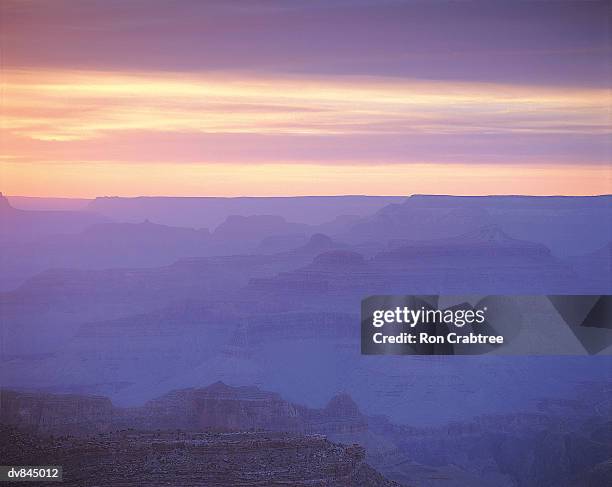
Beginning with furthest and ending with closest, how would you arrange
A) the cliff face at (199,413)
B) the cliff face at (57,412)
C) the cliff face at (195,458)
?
the cliff face at (199,413), the cliff face at (57,412), the cliff face at (195,458)

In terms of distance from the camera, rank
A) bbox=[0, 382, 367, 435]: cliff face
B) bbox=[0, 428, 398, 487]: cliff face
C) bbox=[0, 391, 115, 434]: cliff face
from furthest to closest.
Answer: bbox=[0, 382, 367, 435]: cliff face < bbox=[0, 391, 115, 434]: cliff face < bbox=[0, 428, 398, 487]: cliff face

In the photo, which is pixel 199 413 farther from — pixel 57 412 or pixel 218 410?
pixel 57 412

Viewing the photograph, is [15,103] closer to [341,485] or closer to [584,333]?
[341,485]

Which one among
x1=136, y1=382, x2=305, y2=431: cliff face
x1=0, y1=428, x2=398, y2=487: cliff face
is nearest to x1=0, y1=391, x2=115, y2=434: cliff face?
x1=0, y1=428, x2=398, y2=487: cliff face

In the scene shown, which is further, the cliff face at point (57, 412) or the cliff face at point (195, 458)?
the cliff face at point (57, 412)

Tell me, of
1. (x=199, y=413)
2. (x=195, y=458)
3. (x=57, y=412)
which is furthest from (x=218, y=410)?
(x=57, y=412)

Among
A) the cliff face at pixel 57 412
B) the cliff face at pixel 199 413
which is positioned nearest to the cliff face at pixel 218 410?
the cliff face at pixel 199 413

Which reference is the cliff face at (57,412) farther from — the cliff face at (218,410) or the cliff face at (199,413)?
the cliff face at (218,410)

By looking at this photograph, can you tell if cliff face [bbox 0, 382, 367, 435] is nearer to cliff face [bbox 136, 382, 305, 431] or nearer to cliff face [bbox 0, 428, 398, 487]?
cliff face [bbox 136, 382, 305, 431]

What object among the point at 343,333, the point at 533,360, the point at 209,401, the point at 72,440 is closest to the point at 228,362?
the point at 209,401
